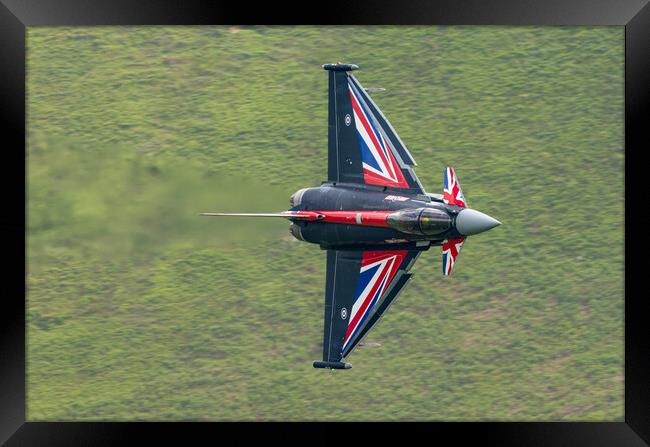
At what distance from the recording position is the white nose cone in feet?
98.2

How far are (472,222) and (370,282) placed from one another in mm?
3670

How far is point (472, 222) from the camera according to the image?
1180 inches

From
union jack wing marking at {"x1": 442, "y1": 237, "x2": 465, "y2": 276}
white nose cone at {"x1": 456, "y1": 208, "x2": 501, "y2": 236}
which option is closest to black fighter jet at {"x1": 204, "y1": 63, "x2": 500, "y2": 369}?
union jack wing marking at {"x1": 442, "y1": 237, "x2": 465, "y2": 276}

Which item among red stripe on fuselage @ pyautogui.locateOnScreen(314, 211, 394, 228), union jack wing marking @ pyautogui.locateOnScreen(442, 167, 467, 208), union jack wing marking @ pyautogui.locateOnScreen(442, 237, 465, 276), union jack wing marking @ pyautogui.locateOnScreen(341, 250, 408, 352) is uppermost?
union jack wing marking @ pyautogui.locateOnScreen(442, 167, 467, 208)

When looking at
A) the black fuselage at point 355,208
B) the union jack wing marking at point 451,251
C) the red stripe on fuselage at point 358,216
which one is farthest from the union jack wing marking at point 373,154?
the union jack wing marking at point 451,251

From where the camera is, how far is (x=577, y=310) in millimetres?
36625

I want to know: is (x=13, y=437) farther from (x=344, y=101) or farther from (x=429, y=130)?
(x=429, y=130)

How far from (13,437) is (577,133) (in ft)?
54.4

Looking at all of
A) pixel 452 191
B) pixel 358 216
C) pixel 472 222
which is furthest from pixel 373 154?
pixel 472 222

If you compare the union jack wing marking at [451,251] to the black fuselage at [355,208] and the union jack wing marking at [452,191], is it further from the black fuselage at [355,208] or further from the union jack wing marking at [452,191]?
the union jack wing marking at [452,191]

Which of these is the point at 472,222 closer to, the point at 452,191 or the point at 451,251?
the point at 452,191

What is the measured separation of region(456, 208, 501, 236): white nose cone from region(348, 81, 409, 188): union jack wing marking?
2.30 meters

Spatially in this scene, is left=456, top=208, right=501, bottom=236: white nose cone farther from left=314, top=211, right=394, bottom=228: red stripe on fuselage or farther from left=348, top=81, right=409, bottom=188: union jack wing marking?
left=348, top=81, right=409, bottom=188: union jack wing marking

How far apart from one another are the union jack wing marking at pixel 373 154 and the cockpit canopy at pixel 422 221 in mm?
1450
